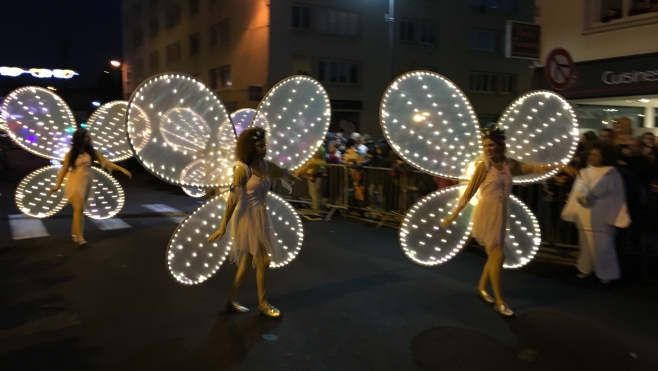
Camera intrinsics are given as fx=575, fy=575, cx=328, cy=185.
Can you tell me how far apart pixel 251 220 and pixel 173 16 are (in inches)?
1413

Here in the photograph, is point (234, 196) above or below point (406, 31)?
below

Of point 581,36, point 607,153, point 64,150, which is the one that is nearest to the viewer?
point 607,153

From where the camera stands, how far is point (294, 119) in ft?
19.2

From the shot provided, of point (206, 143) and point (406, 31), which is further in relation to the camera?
point (406, 31)

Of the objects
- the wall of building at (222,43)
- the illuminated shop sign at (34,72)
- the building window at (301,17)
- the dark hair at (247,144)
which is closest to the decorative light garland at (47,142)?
the dark hair at (247,144)

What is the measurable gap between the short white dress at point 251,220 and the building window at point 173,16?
34.4 meters

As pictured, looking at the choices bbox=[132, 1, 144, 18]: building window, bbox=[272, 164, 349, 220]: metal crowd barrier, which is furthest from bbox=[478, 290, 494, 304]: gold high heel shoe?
bbox=[132, 1, 144, 18]: building window

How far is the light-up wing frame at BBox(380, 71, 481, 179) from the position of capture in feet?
18.6

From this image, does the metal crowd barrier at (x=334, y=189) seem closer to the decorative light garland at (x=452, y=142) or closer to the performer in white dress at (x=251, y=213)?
the decorative light garland at (x=452, y=142)

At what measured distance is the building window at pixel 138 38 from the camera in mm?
45881

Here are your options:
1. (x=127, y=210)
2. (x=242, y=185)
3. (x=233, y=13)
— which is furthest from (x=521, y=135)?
(x=233, y=13)

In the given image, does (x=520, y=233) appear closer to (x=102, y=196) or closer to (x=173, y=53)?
(x=102, y=196)

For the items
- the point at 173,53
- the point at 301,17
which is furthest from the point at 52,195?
the point at 173,53

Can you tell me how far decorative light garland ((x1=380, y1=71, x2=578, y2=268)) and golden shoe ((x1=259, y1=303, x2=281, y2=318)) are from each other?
1.48m
